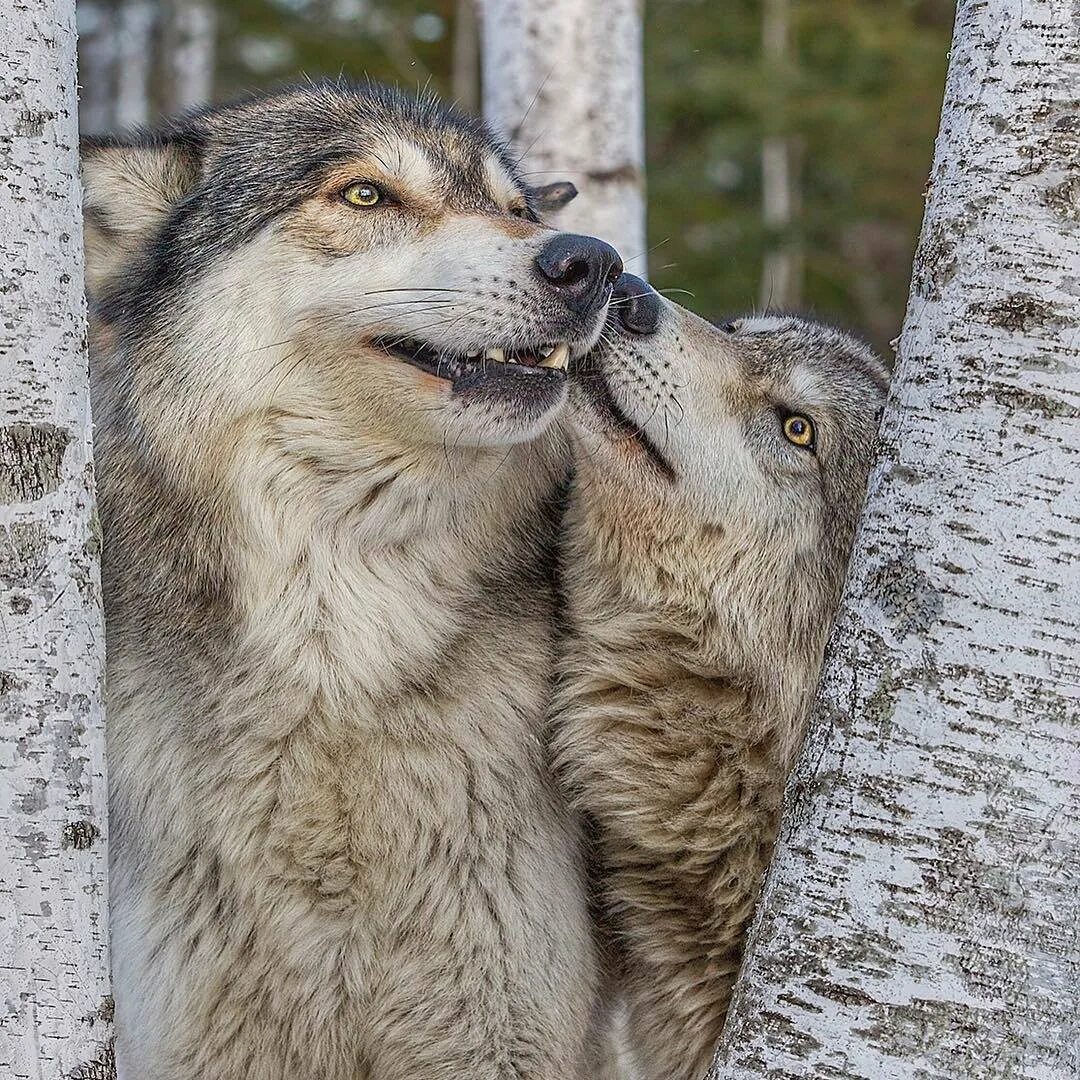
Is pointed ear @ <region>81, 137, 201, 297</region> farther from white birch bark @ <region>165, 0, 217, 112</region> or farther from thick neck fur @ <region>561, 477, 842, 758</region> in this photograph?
white birch bark @ <region>165, 0, 217, 112</region>

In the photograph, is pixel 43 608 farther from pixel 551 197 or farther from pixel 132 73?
pixel 132 73

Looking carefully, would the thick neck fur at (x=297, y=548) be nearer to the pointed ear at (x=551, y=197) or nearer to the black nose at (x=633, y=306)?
the black nose at (x=633, y=306)

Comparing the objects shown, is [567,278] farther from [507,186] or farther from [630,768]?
[630,768]

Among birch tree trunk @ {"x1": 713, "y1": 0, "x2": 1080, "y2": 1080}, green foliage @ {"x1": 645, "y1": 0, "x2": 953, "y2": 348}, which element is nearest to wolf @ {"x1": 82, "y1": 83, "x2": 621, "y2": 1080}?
birch tree trunk @ {"x1": 713, "y1": 0, "x2": 1080, "y2": 1080}

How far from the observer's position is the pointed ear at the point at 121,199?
3422mm

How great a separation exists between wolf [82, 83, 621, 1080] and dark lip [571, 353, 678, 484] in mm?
157

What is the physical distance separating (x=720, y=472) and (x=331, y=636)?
1044 mm

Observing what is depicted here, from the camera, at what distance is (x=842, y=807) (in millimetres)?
2266

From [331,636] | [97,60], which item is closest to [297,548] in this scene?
[331,636]

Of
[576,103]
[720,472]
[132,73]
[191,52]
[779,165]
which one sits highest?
[576,103]

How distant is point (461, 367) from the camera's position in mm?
3076

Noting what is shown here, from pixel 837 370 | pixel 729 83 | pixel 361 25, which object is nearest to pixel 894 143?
pixel 729 83

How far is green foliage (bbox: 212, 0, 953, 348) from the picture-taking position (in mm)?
18641

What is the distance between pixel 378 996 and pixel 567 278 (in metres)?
1.73
